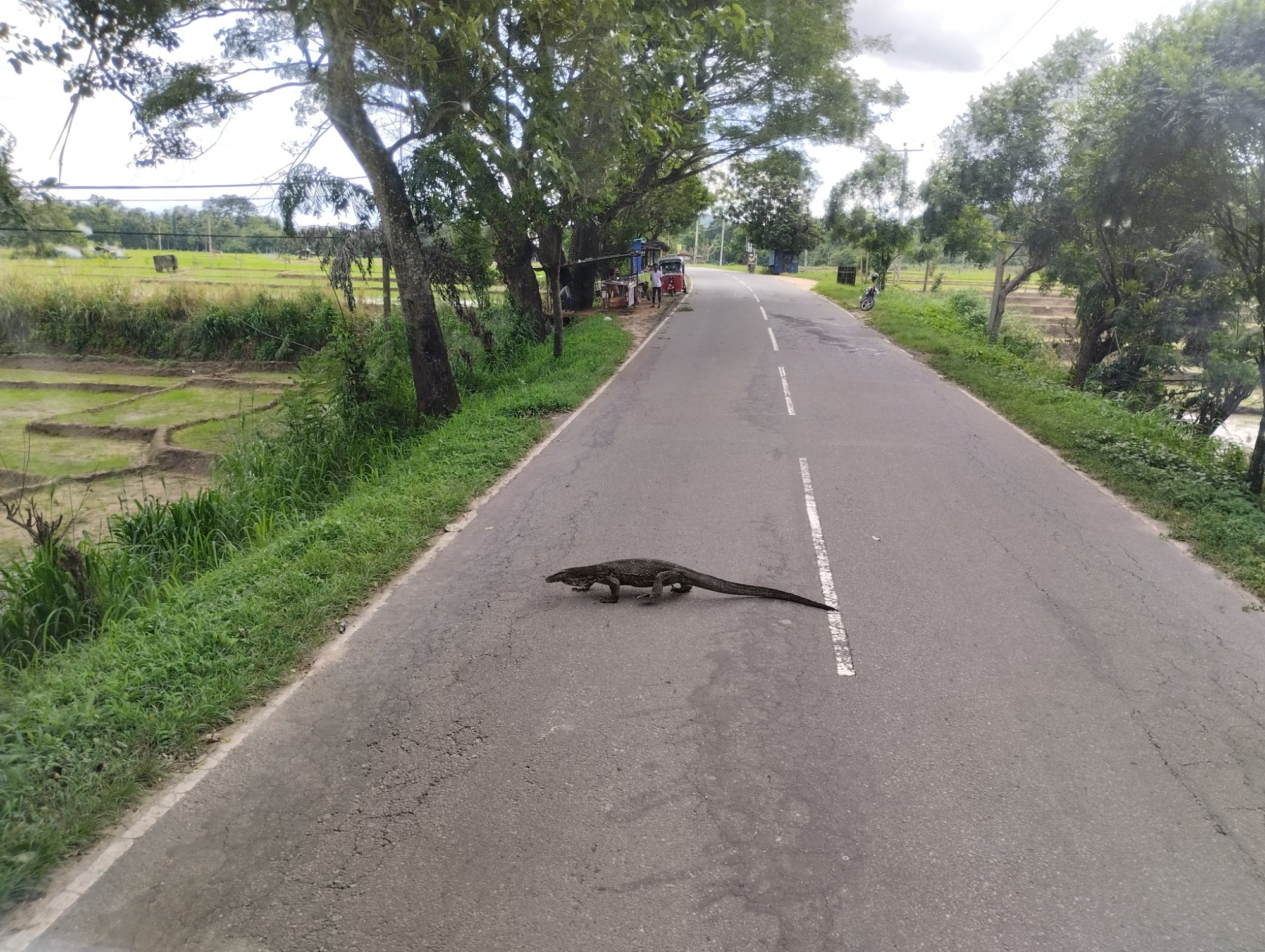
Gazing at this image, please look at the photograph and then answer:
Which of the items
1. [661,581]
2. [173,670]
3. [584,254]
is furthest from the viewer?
[584,254]

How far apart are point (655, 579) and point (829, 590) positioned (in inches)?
52.1

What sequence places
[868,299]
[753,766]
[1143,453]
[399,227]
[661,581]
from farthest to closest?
[868,299], [399,227], [1143,453], [661,581], [753,766]

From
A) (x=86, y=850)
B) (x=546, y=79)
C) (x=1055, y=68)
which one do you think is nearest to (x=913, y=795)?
(x=86, y=850)

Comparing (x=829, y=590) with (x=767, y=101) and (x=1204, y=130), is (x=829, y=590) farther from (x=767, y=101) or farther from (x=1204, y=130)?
(x=767, y=101)

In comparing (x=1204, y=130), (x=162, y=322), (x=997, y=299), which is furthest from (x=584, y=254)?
(x=1204, y=130)

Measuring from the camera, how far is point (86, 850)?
10.3ft

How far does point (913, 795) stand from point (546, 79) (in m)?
8.15

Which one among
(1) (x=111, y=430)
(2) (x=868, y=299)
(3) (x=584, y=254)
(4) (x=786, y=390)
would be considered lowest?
(1) (x=111, y=430)

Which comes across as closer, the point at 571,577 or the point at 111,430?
the point at 571,577

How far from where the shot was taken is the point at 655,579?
5422 mm

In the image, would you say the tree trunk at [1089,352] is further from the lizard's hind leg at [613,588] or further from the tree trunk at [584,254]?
the tree trunk at [584,254]

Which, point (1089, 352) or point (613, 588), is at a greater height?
point (1089, 352)

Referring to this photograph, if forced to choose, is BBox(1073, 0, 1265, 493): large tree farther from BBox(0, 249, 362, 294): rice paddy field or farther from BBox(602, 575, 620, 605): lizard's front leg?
BBox(0, 249, 362, 294): rice paddy field

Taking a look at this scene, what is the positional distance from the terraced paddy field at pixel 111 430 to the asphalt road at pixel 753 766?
4847 millimetres
